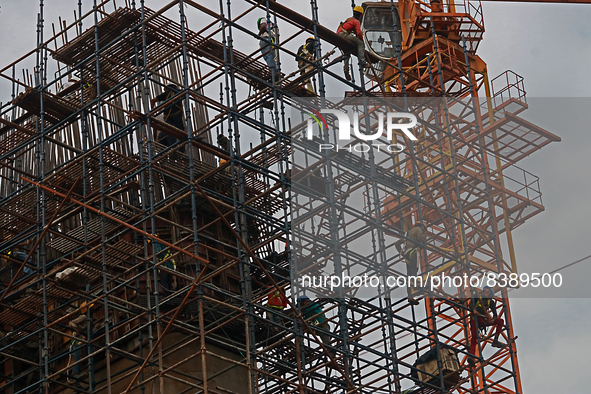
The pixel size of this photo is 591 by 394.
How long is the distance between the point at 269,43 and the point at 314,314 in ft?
29.0

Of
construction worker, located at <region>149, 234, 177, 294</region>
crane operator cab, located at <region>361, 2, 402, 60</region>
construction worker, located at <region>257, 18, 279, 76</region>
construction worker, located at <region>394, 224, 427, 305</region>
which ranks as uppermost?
crane operator cab, located at <region>361, 2, 402, 60</region>

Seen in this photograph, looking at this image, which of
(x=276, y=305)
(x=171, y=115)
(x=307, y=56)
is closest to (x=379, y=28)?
(x=307, y=56)

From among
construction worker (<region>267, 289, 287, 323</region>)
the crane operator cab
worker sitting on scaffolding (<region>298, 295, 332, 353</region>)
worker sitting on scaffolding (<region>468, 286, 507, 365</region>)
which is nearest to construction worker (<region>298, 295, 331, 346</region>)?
worker sitting on scaffolding (<region>298, 295, 332, 353</region>)

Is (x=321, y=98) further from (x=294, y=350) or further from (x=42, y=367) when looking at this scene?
(x=42, y=367)

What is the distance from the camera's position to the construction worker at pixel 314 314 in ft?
135

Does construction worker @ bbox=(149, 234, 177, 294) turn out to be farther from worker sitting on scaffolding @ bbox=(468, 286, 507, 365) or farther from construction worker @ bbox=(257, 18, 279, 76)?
worker sitting on scaffolding @ bbox=(468, 286, 507, 365)

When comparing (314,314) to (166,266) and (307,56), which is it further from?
(307,56)

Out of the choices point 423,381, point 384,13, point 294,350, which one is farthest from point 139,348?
point 384,13

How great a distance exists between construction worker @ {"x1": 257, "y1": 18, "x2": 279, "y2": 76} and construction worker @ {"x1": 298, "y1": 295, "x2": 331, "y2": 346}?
24.2ft

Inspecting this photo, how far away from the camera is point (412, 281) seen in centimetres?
4331

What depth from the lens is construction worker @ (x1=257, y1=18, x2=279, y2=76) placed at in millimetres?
43888

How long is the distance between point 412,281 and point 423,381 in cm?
319

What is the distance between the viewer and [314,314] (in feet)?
135

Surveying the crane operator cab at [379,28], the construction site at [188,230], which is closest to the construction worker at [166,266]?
the construction site at [188,230]
